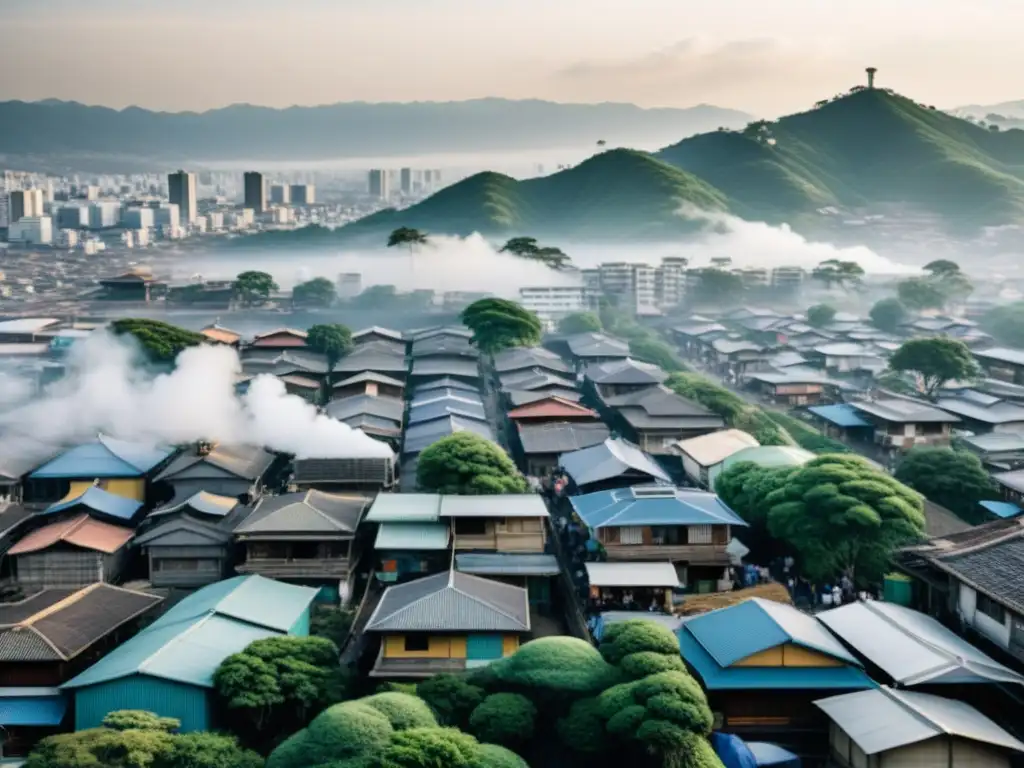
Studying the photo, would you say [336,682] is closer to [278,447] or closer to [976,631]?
[976,631]

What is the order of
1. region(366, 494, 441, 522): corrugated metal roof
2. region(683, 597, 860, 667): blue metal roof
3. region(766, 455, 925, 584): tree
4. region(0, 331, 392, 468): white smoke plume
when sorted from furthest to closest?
region(0, 331, 392, 468): white smoke plume, region(366, 494, 441, 522): corrugated metal roof, region(766, 455, 925, 584): tree, region(683, 597, 860, 667): blue metal roof

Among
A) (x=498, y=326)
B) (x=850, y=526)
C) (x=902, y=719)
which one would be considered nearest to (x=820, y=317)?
(x=498, y=326)

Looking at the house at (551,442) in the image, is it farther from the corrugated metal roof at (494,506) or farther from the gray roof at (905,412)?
the gray roof at (905,412)

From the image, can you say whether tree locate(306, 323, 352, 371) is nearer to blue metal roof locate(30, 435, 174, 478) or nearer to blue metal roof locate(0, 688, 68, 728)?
blue metal roof locate(30, 435, 174, 478)

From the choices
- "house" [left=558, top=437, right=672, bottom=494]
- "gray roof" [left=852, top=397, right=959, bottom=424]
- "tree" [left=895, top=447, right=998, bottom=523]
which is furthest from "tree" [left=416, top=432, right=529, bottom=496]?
"gray roof" [left=852, top=397, right=959, bottom=424]

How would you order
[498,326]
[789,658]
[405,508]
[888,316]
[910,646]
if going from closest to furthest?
[789,658]
[910,646]
[405,508]
[498,326]
[888,316]

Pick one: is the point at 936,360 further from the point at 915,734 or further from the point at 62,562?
the point at 62,562
